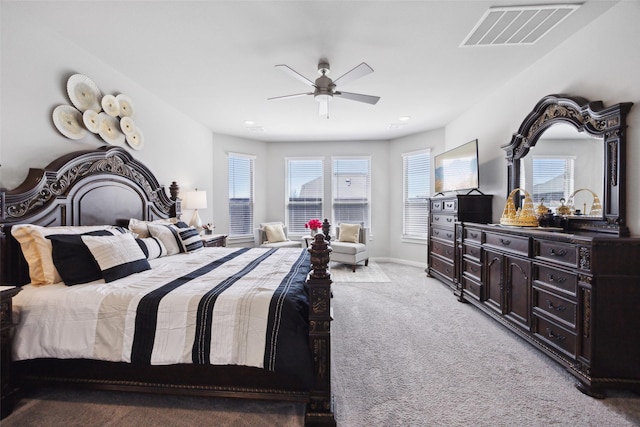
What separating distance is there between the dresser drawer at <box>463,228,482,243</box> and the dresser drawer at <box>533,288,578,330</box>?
967 millimetres

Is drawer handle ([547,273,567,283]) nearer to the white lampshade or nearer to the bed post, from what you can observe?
the bed post

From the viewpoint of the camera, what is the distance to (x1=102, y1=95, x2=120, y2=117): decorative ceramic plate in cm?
288

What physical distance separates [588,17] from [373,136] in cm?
383

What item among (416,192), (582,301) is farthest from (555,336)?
(416,192)

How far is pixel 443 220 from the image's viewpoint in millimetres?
4262

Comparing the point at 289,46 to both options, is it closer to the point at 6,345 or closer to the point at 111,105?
the point at 111,105

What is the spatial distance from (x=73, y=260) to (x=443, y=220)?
14.3 ft

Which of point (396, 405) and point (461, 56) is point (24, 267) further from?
point (461, 56)

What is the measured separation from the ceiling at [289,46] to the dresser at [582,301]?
1.86 metres

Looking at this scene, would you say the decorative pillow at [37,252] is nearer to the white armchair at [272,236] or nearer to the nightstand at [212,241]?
the nightstand at [212,241]

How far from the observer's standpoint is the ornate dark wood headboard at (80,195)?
6.70 ft

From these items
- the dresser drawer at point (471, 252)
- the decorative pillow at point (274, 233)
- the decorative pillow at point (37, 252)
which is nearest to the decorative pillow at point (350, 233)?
the decorative pillow at point (274, 233)

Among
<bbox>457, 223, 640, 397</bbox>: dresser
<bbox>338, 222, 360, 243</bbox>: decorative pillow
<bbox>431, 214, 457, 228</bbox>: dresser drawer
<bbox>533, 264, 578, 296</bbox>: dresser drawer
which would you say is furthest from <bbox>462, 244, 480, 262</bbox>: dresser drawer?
<bbox>338, 222, 360, 243</bbox>: decorative pillow

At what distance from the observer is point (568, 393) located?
189 cm
